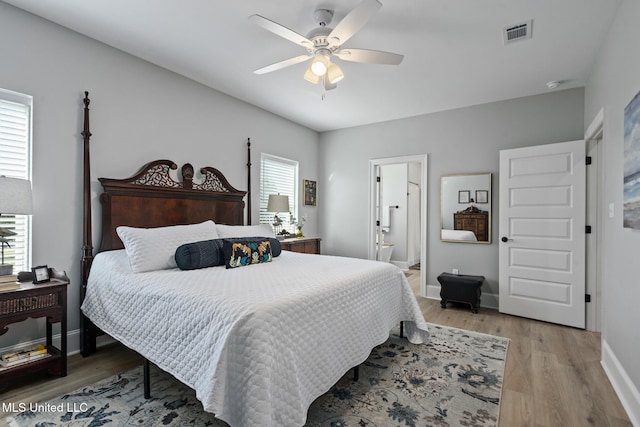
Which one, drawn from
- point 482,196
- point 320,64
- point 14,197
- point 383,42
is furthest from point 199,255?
point 482,196

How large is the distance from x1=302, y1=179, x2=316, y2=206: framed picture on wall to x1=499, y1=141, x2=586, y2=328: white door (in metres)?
2.81

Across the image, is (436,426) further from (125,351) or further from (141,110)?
(141,110)

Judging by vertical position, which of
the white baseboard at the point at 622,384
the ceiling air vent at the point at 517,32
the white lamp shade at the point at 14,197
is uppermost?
the ceiling air vent at the point at 517,32

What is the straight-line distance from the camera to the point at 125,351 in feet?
8.86

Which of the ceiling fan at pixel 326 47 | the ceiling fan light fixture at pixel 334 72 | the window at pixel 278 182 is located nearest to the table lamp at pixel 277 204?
the window at pixel 278 182

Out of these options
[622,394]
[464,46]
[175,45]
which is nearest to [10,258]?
[175,45]

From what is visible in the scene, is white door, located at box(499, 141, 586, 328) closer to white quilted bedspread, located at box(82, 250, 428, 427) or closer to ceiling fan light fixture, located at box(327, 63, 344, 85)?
white quilted bedspread, located at box(82, 250, 428, 427)

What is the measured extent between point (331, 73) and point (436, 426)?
2444 mm

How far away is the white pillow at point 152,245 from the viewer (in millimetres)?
2379

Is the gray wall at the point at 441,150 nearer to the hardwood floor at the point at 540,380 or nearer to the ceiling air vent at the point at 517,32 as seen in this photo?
the hardwood floor at the point at 540,380

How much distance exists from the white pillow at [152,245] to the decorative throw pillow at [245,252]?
36cm

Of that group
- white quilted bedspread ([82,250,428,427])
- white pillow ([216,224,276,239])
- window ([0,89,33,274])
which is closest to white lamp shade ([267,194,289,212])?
white pillow ([216,224,276,239])

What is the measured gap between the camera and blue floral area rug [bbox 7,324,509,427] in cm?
180

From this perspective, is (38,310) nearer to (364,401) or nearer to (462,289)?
(364,401)
